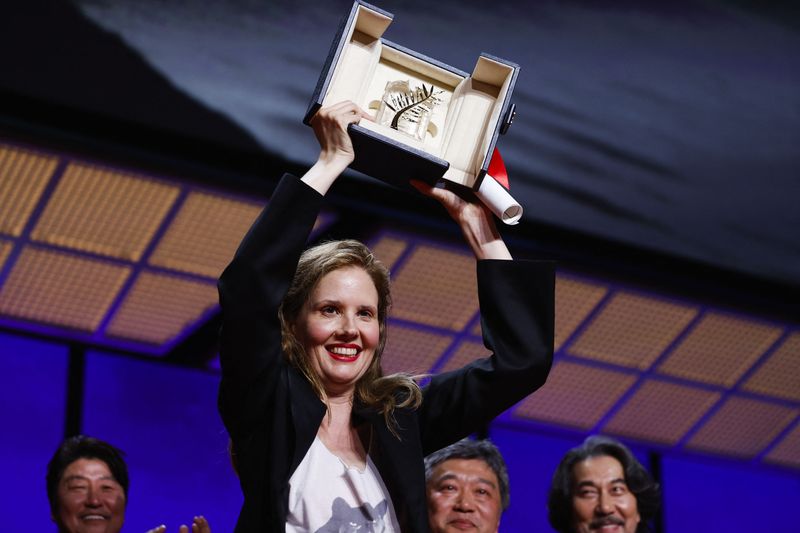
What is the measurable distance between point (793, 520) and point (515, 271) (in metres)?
3.80

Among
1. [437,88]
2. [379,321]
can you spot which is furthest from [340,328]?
[437,88]

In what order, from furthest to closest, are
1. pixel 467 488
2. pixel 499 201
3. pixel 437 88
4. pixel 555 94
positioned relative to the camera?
pixel 555 94, pixel 467 488, pixel 437 88, pixel 499 201

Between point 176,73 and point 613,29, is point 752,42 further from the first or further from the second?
point 176,73

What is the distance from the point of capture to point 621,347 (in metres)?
4.80

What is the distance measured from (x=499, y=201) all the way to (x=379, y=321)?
0.98ft

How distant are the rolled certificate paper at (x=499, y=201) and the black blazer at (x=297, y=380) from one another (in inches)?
3.4

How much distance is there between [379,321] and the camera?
207cm

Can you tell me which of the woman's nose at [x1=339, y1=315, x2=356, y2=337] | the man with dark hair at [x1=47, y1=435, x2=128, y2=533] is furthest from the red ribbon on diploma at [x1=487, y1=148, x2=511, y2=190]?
the man with dark hair at [x1=47, y1=435, x2=128, y2=533]

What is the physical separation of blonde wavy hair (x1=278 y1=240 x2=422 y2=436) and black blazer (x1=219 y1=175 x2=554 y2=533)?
0.09 ft

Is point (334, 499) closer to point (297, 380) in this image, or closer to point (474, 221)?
point (297, 380)

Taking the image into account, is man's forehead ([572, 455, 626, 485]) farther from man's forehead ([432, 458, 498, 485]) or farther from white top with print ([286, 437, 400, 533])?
white top with print ([286, 437, 400, 533])

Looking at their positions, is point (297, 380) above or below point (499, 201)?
below

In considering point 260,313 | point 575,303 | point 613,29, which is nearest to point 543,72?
point 613,29

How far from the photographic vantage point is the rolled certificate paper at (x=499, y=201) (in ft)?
6.75
